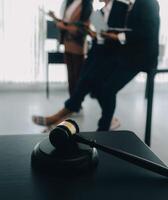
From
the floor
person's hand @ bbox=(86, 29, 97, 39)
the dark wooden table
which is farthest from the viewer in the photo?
the floor

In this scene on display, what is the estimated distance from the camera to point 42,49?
3348mm

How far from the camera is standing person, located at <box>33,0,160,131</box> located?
1.84 meters

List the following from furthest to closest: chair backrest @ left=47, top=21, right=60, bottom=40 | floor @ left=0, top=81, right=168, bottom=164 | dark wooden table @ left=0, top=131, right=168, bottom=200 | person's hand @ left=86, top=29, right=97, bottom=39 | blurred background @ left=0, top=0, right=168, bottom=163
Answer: chair backrest @ left=47, top=21, right=60, bottom=40, blurred background @ left=0, top=0, right=168, bottom=163, floor @ left=0, top=81, right=168, bottom=164, person's hand @ left=86, top=29, right=97, bottom=39, dark wooden table @ left=0, top=131, right=168, bottom=200

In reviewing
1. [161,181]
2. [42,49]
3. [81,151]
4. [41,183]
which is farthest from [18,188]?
[42,49]

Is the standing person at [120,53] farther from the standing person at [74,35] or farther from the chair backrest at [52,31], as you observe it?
the chair backrest at [52,31]

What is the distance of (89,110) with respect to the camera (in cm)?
289

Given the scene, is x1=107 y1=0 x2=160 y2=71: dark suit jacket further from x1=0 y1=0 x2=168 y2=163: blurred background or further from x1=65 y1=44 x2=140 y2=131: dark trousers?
x1=0 y1=0 x2=168 y2=163: blurred background

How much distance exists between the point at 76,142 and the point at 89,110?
2.14m

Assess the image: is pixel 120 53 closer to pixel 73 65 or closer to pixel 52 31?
pixel 73 65

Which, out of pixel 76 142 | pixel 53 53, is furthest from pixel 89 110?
pixel 76 142

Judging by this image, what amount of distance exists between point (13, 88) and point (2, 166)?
2.77m

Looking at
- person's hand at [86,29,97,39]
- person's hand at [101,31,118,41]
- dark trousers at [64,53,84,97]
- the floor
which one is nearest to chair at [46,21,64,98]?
the floor

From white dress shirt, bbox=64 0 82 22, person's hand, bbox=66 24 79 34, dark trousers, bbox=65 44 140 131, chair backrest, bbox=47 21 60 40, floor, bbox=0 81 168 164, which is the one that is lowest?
floor, bbox=0 81 168 164

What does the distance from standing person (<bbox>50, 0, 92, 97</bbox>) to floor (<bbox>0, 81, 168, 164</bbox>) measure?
0.42 m
